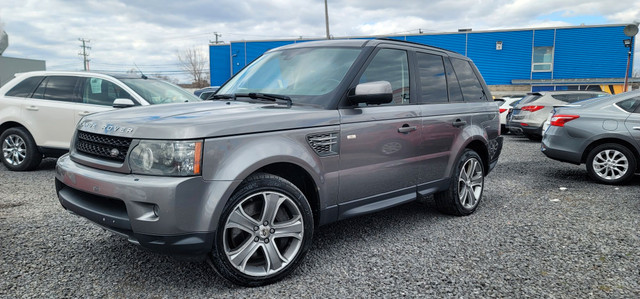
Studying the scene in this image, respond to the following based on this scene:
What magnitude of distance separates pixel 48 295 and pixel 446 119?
141 inches

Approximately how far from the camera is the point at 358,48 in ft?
12.6

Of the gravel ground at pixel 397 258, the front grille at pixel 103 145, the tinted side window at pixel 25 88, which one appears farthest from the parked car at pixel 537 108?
the front grille at pixel 103 145

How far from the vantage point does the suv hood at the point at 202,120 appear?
2.70 metres

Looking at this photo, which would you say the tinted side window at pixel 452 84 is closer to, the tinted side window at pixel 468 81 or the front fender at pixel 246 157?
the tinted side window at pixel 468 81

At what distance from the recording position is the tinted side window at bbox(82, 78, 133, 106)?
7.24 metres

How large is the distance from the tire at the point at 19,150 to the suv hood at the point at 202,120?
5008 millimetres

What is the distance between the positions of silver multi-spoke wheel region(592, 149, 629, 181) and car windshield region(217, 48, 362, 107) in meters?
5.09

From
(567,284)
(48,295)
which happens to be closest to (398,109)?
(567,284)

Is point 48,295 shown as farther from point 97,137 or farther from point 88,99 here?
point 88,99

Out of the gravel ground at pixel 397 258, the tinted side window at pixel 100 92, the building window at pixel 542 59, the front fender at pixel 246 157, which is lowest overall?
the gravel ground at pixel 397 258

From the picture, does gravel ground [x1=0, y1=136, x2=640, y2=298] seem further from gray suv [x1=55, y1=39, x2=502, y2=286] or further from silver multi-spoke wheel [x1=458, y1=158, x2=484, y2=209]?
gray suv [x1=55, y1=39, x2=502, y2=286]

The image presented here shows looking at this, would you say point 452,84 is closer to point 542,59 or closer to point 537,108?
point 537,108

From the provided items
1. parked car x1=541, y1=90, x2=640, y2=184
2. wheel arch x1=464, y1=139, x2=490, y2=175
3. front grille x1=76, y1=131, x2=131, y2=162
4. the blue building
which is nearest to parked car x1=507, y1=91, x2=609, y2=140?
parked car x1=541, y1=90, x2=640, y2=184

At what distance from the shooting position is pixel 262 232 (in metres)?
2.99
